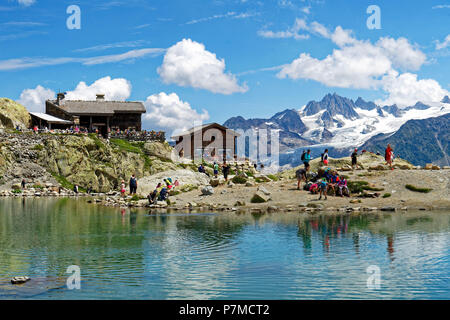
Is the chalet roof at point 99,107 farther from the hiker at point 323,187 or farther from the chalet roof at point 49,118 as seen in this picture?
the hiker at point 323,187

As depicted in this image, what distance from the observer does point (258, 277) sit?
62.6 feet

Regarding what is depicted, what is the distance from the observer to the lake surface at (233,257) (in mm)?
17266

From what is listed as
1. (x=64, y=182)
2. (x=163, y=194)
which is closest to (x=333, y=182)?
(x=163, y=194)

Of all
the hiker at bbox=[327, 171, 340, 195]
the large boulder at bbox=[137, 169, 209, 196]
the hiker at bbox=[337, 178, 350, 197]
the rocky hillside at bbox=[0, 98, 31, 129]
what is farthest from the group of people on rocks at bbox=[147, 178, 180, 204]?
the rocky hillside at bbox=[0, 98, 31, 129]

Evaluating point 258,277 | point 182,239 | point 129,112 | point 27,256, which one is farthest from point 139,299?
point 129,112

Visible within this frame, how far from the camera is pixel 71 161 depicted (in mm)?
84562

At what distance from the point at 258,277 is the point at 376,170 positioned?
122 feet

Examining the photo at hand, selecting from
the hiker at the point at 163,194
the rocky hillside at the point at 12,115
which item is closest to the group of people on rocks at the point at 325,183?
the hiker at the point at 163,194

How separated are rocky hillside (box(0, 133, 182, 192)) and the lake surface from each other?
150 ft

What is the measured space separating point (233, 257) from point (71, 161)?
2651 inches

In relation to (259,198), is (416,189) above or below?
above

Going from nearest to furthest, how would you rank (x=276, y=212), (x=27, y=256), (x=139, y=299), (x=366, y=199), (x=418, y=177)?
(x=139, y=299)
(x=27, y=256)
(x=276, y=212)
(x=366, y=199)
(x=418, y=177)

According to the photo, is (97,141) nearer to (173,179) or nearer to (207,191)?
(173,179)
